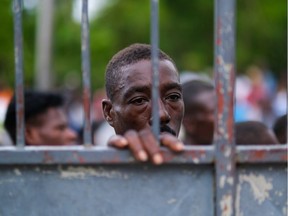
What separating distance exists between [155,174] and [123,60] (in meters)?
1.31

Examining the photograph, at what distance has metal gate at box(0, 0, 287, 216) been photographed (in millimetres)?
2422

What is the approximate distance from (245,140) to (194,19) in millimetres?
24151

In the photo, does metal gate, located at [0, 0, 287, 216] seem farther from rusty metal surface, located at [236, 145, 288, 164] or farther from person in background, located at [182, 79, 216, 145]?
person in background, located at [182, 79, 216, 145]

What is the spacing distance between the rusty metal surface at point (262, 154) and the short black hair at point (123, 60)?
1.26 m

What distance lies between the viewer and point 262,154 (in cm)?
241

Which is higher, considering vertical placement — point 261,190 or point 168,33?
point 261,190

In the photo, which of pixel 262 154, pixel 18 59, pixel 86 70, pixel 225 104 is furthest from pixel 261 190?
pixel 18 59

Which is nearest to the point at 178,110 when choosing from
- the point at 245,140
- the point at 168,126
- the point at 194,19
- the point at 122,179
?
the point at 168,126

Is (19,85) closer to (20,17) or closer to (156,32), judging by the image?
(20,17)

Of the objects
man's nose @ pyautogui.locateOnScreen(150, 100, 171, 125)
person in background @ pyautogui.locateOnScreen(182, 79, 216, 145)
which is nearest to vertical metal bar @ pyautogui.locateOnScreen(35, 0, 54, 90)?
person in background @ pyautogui.locateOnScreen(182, 79, 216, 145)

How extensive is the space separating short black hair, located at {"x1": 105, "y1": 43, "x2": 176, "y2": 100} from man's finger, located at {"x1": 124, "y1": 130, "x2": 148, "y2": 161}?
47.7 inches

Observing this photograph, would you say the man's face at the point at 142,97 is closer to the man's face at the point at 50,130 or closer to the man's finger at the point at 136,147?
the man's finger at the point at 136,147

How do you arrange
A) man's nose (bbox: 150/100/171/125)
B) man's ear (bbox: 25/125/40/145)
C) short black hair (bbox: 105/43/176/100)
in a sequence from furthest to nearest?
man's ear (bbox: 25/125/40/145)
short black hair (bbox: 105/43/176/100)
man's nose (bbox: 150/100/171/125)

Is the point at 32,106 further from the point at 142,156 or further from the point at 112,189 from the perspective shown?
the point at 142,156
